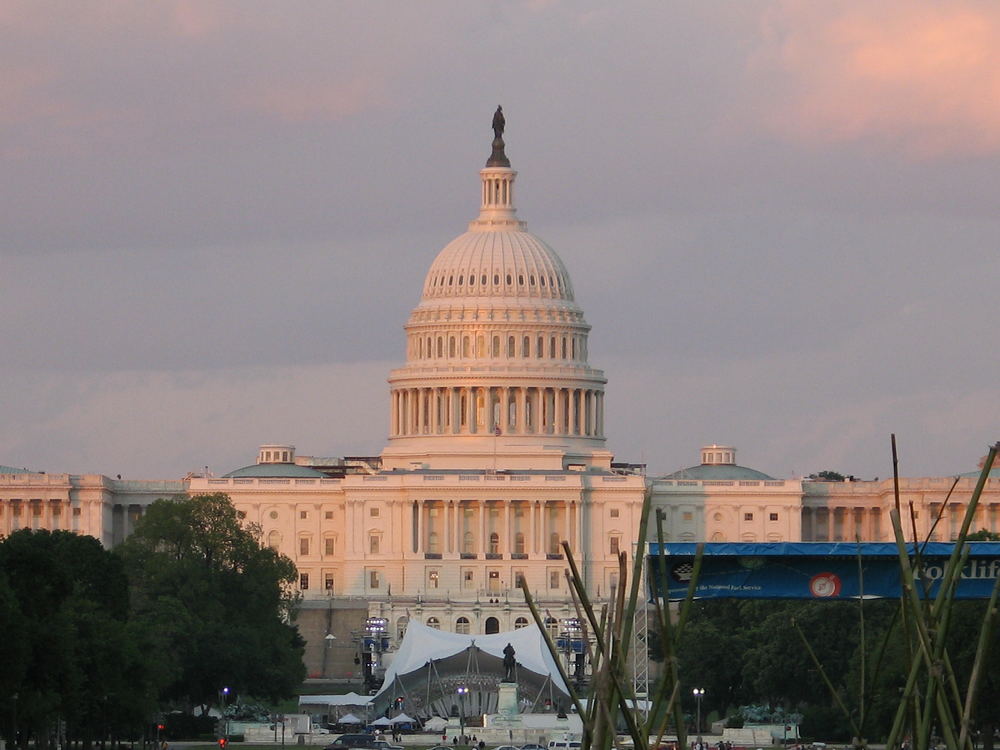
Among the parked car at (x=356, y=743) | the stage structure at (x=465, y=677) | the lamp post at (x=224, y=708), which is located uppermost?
the stage structure at (x=465, y=677)

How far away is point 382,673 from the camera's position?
185000mm

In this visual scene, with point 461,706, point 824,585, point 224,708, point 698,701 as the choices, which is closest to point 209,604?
point 224,708

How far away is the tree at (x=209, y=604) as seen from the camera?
13738cm

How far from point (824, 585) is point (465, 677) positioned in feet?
298

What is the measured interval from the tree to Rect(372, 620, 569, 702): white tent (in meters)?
5.99

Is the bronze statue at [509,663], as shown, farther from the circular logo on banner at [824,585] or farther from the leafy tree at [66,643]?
the circular logo on banner at [824,585]

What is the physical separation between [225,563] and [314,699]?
15745 mm

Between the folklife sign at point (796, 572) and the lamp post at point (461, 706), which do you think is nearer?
the folklife sign at point (796, 572)

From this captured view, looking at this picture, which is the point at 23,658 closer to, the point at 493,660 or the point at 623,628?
the point at 623,628

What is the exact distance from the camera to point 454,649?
6201 inches

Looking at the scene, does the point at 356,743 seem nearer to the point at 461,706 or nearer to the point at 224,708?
the point at 224,708

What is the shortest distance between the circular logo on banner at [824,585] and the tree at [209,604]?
51.5 metres

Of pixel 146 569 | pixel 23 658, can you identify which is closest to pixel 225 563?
pixel 146 569

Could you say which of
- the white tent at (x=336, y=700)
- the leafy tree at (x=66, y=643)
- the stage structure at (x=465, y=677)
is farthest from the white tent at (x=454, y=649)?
the leafy tree at (x=66, y=643)
